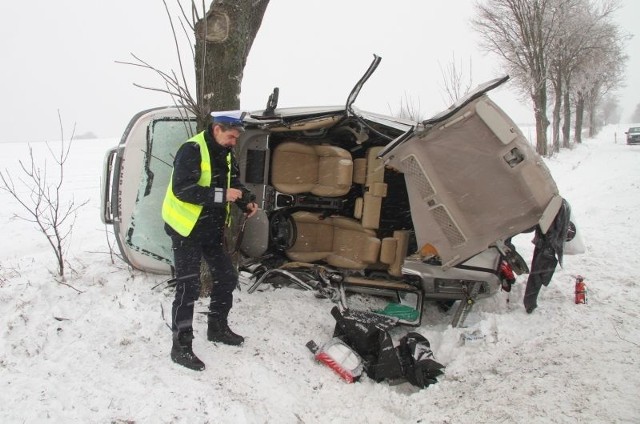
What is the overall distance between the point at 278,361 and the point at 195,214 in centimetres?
128

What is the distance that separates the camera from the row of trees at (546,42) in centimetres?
1895

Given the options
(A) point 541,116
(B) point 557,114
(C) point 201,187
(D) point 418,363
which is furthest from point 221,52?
(B) point 557,114

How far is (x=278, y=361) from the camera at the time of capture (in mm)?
3334

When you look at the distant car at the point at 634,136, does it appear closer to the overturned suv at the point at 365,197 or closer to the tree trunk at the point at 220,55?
the overturned suv at the point at 365,197

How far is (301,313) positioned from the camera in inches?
162


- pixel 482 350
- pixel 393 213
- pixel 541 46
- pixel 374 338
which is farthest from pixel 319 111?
pixel 541 46

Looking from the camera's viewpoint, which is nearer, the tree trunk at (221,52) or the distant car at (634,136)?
the tree trunk at (221,52)

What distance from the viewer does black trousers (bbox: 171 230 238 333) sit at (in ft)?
10.2

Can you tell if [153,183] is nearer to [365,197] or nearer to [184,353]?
[184,353]

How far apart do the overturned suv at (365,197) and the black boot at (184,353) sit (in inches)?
52.4

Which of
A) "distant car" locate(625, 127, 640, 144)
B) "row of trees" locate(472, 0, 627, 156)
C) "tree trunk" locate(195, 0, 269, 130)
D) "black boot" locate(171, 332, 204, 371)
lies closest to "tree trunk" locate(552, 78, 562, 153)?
"row of trees" locate(472, 0, 627, 156)

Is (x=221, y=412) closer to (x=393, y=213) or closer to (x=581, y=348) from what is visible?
(x=581, y=348)

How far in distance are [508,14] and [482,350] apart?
67.4 ft

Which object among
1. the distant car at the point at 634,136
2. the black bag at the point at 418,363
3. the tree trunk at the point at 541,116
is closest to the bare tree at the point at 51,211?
the black bag at the point at 418,363
